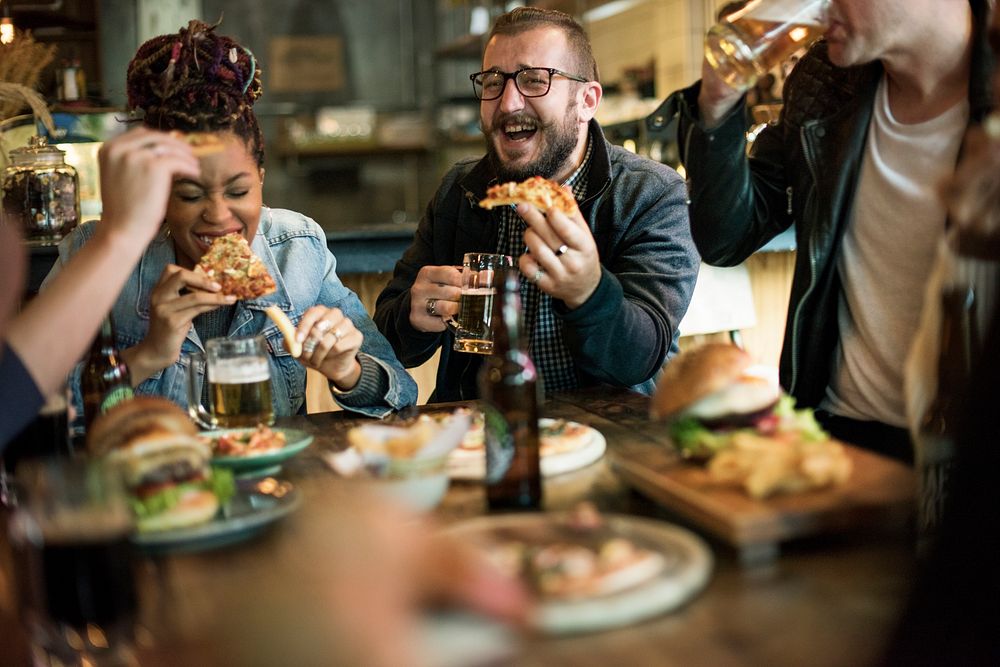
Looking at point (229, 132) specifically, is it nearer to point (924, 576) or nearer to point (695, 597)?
point (695, 597)

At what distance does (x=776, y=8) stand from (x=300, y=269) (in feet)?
4.06

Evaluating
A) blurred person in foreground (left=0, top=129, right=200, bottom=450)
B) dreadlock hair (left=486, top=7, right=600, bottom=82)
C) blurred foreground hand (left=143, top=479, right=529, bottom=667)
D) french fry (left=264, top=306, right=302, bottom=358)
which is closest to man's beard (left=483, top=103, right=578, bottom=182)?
dreadlock hair (left=486, top=7, right=600, bottom=82)

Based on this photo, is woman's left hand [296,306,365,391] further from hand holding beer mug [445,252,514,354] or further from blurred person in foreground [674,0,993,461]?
blurred person in foreground [674,0,993,461]

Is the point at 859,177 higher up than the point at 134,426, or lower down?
higher up

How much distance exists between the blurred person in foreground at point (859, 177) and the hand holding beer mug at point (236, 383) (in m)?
1.07

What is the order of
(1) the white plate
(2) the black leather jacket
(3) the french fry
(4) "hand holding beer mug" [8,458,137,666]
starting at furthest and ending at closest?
1. (2) the black leather jacket
2. (3) the french fry
3. (1) the white plate
4. (4) "hand holding beer mug" [8,458,137,666]

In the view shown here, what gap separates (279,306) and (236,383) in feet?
1.82

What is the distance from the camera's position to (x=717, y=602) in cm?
104

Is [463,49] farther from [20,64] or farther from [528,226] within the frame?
[528,226]

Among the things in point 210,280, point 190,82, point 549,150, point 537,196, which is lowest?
point 210,280

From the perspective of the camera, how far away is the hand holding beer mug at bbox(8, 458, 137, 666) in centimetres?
107

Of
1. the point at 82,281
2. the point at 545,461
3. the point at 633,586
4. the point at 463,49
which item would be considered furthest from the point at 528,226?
the point at 463,49

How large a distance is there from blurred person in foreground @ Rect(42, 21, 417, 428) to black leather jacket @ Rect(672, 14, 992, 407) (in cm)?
81

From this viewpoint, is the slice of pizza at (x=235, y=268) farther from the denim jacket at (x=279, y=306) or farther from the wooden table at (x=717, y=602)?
the wooden table at (x=717, y=602)
